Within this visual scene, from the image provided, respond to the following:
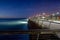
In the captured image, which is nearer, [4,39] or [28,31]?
[28,31]

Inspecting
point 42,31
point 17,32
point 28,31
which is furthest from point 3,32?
point 42,31

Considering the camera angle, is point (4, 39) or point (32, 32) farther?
point (4, 39)

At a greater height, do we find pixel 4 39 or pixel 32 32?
pixel 32 32

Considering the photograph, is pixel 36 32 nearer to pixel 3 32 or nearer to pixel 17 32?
pixel 17 32

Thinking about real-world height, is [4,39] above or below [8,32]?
below

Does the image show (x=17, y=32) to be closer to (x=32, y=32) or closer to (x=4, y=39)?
(x=32, y=32)

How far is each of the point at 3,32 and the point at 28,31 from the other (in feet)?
1.12

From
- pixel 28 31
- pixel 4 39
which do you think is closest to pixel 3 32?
pixel 28 31

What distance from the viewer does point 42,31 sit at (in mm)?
1967

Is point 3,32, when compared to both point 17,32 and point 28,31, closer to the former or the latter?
point 17,32

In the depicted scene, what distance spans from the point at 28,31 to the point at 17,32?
156mm

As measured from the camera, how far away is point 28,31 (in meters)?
1.95

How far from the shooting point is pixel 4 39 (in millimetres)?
16734

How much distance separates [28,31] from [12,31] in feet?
0.72
